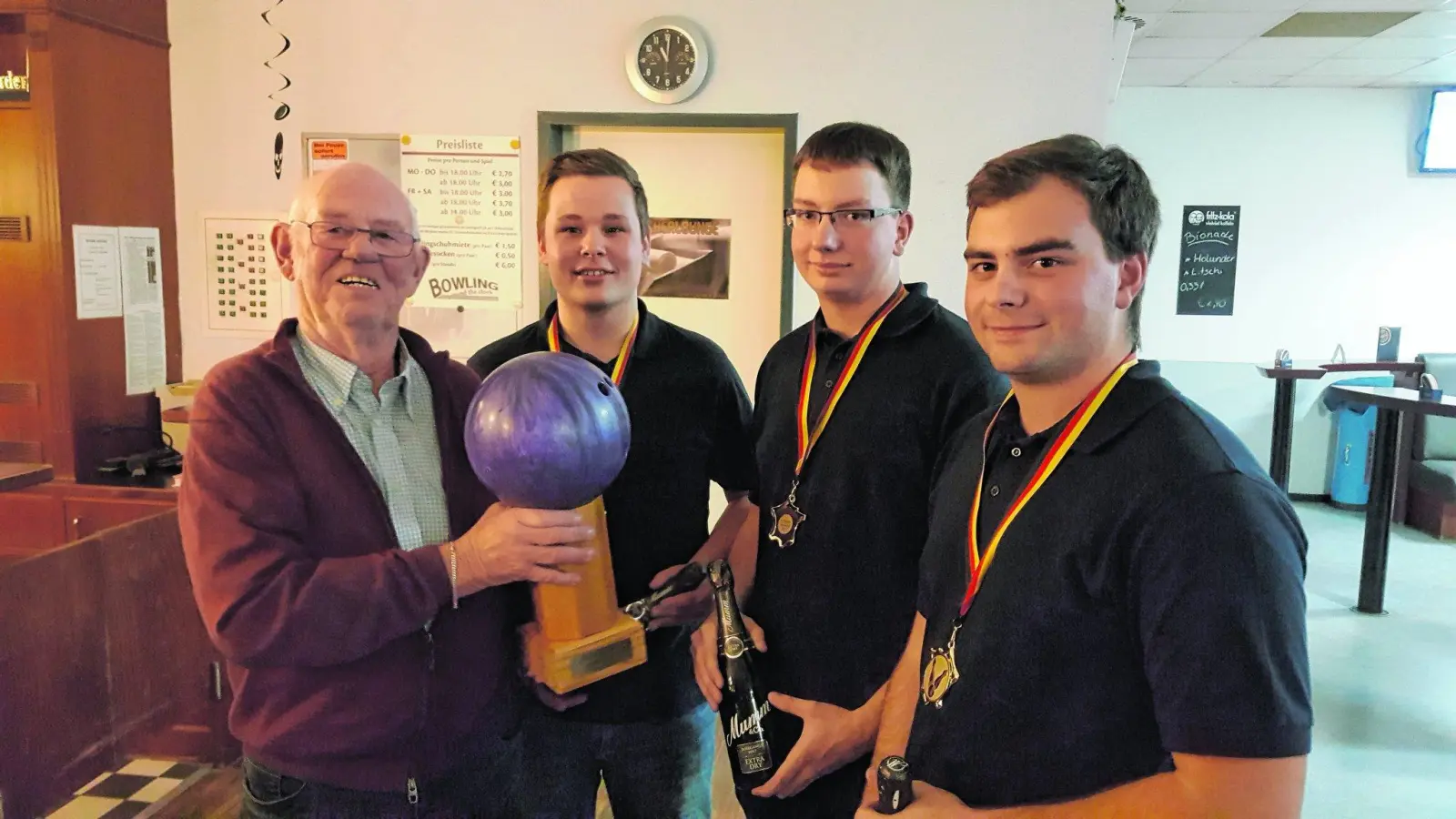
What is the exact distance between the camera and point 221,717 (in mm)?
2885

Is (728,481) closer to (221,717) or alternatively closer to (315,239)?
(315,239)

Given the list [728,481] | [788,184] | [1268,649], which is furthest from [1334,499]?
[1268,649]

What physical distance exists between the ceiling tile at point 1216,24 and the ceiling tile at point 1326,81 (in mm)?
1449

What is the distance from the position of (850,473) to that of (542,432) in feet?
1.88

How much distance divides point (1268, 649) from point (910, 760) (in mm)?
528

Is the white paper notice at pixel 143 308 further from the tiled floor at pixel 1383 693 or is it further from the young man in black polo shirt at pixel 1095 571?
the young man in black polo shirt at pixel 1095 571

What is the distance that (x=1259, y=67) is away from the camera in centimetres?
589

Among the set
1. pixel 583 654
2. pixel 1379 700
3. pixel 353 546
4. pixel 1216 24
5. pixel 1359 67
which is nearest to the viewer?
pixel 353 546

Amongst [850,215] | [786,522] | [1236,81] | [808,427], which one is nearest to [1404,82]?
Result: [1236,81]

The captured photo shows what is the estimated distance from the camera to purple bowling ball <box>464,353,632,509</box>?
123cm

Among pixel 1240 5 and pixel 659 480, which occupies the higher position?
pixel 1240 5

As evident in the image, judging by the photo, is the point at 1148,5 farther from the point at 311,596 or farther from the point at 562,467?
the point at 311,596

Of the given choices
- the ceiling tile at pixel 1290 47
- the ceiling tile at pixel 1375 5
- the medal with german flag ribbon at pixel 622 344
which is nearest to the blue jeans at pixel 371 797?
the medal with german flag ribbon at pixel 622 344

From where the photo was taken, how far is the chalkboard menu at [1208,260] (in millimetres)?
6637
